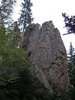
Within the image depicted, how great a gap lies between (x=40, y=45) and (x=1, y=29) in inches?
474

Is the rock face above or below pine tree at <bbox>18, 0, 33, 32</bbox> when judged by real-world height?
below

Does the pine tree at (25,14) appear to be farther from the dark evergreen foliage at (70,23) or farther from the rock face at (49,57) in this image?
the dark evergreen foliage at (70,23)

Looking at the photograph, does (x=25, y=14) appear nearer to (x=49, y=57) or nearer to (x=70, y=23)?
(x=49, y=57)

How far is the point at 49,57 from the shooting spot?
26.7 m

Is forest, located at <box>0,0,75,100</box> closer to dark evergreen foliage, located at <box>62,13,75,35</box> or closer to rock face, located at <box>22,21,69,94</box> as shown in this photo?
dark evergreen foliage, located at <box>62,13,75,35</box>

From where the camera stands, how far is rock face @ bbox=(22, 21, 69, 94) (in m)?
25.2

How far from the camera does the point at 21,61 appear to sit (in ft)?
62.5

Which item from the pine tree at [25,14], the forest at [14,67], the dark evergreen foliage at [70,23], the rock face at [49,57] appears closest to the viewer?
the dark evergreen foliage at [70,23]

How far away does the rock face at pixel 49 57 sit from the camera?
82.5ft

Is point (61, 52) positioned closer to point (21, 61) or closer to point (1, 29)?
point (21, 61)

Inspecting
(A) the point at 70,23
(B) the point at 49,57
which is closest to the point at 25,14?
(B) the point at 49,57

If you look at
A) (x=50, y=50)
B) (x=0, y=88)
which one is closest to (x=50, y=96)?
(x=0, y=88)

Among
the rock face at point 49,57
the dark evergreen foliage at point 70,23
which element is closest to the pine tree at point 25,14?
the rock face at point 49,57

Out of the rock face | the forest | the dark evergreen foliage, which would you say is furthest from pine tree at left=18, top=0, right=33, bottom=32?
the dark evergreen foliage
